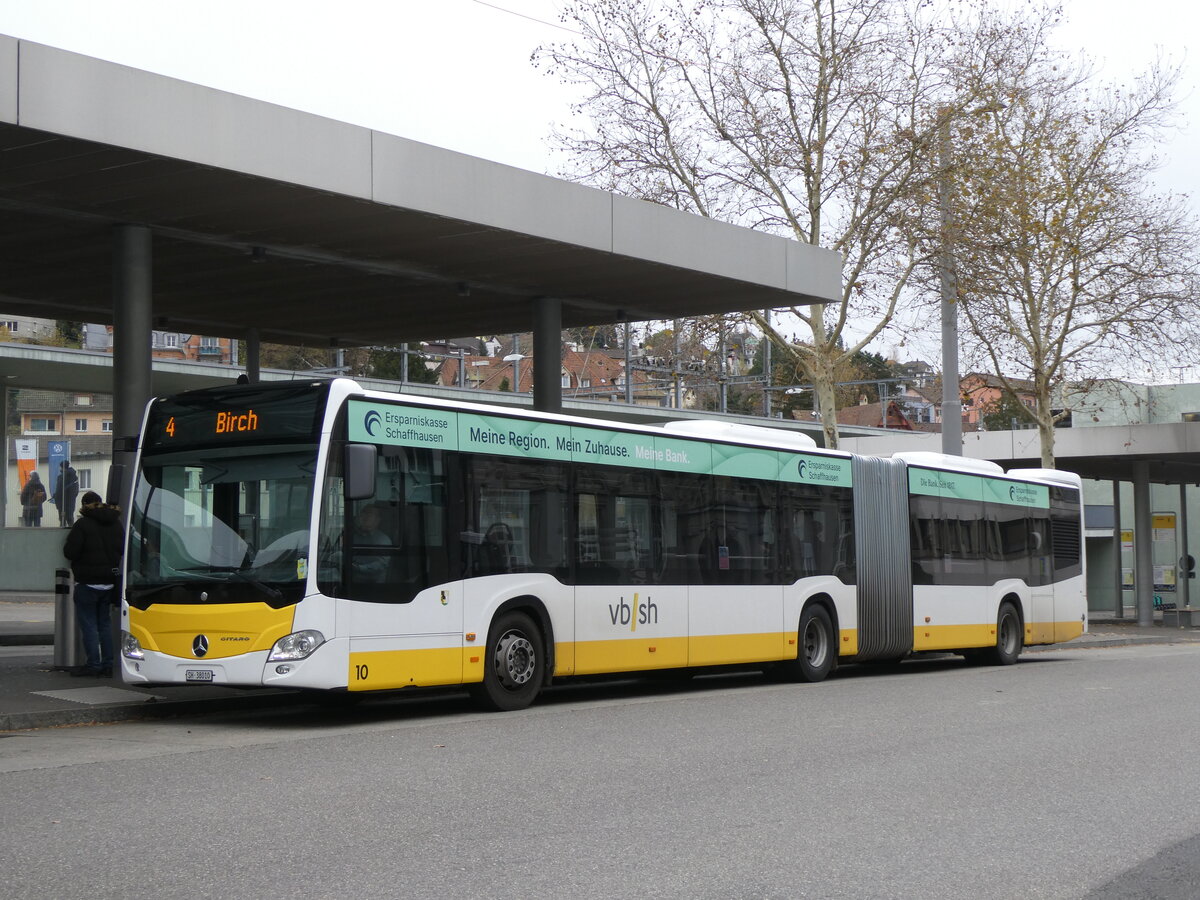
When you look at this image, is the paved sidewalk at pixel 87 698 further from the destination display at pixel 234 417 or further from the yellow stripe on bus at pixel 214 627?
the destination display at pixel 234 417

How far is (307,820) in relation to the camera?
24.6 ft

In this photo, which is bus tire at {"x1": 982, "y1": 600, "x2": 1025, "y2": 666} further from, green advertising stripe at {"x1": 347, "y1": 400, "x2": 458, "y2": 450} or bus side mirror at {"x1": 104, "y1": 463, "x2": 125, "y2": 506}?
bus side mirror at {"x1": 104, "y1": 463, "x2": 125, "y2": 506}

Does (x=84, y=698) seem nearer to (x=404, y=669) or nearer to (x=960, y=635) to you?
(x=404, y=669)

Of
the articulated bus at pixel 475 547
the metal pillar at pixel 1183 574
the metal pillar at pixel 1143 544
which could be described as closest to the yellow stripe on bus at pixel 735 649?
the articulated bus at pixel 475 547

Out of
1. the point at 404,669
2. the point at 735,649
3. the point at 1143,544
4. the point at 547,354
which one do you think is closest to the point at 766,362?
the point at 1143,544

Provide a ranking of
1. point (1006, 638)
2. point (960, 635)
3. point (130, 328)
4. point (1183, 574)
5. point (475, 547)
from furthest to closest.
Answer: point (1183, 574) → point (1006, 638) → point (960, 635) → point (130, 328) → point (475, 547)

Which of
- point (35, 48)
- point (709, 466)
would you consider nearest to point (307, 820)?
point (35, 48)

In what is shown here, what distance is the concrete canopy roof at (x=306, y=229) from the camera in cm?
1302

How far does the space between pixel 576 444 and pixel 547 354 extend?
6.22m

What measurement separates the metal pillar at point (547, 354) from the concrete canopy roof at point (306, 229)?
38 cm

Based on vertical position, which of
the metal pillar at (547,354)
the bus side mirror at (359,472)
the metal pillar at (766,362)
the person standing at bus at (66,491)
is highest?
the metal pillar at (766,362)

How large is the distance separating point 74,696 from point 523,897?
8.77m

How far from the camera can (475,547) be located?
43.8 ft

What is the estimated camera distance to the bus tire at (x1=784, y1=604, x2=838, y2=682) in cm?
1802
